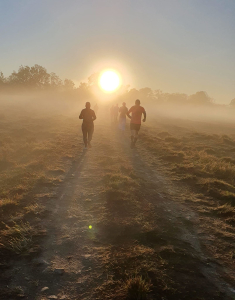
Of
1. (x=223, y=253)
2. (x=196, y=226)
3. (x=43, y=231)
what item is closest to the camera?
(x=223, y=253)

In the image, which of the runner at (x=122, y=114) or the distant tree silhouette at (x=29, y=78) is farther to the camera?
the distant tree silhouette at (x=29, y=78)

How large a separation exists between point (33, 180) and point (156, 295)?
525cm

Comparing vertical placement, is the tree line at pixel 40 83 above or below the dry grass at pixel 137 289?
above

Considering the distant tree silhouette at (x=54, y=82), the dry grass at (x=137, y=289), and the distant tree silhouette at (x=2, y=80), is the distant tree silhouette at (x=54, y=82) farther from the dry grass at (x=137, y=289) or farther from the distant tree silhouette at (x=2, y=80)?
the dry grass at (x=137, y=289)

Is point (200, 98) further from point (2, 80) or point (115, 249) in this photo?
point (115, 249)

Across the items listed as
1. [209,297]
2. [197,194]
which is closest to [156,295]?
[209,297]

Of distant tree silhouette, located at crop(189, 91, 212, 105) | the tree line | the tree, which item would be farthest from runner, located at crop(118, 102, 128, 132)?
distant tree silhouette, located at crop(189, 91, 212, 105)

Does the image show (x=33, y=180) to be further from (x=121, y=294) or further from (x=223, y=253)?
(x=223, y=253)

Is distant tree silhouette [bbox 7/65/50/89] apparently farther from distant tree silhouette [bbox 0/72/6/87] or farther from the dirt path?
the dirt path

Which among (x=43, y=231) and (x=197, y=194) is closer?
(x=43, y=231)

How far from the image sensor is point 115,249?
3.62 m

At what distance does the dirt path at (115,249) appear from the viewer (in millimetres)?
2826

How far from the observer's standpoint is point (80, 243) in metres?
3.78

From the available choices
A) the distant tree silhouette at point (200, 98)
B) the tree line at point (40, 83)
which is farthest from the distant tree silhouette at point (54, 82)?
the distant tree silhouette at point (200, 98)
